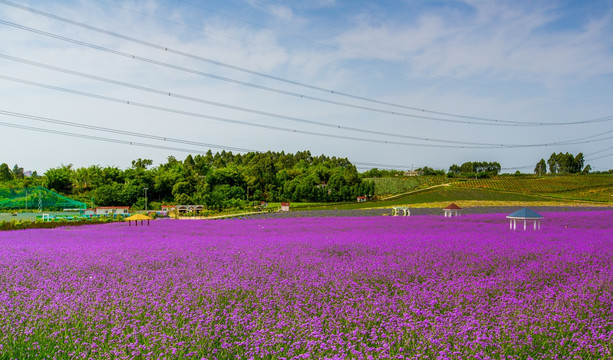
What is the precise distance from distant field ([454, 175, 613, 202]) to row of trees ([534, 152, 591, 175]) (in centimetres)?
5008

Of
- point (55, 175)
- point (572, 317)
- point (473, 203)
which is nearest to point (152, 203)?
point (55, 175)

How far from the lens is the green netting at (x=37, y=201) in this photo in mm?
62406

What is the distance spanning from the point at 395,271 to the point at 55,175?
284ft

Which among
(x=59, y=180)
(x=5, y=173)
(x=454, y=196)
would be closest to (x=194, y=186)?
(x=59, y=180)

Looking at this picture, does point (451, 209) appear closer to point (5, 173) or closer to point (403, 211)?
point (403, 211)

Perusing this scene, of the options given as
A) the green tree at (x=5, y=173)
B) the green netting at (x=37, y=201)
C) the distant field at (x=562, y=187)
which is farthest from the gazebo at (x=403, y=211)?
the green tree at (x=5, y=173)

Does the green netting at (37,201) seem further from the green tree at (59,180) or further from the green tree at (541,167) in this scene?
the green tree at (541,167)

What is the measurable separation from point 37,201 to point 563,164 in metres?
137

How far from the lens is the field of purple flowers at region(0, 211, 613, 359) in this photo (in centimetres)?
471

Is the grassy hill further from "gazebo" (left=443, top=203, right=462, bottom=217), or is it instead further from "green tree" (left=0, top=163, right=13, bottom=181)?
"green tree" (left=0, top=163, right=13, bottom=181)

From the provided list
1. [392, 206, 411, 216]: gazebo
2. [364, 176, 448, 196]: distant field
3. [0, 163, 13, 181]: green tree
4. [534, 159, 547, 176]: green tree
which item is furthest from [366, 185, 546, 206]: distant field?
[0, 163, 13, 181]: green tree

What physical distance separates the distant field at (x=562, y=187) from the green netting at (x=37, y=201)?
62568 millimetres

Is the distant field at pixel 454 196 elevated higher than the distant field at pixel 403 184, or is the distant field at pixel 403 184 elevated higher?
the distant field at pixel 403 184

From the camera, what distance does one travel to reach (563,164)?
471 ft
